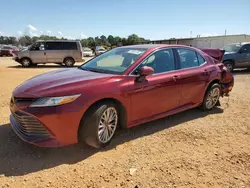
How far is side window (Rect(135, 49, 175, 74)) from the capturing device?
4.16m

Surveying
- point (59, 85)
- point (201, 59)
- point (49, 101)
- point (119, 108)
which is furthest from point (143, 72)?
point (201, 59)

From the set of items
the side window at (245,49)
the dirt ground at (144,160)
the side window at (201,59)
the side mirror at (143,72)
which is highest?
the side window at (245,49)

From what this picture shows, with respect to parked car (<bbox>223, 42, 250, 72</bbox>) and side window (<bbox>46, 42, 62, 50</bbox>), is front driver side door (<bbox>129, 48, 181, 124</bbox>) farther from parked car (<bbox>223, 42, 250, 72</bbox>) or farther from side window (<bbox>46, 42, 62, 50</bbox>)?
side window (<bbox>46, 42, 62, 50</bbox>)

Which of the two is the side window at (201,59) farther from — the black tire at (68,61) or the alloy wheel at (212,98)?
the black tire at (68,61)

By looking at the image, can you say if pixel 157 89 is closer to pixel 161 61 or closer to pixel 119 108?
pixel 161 61

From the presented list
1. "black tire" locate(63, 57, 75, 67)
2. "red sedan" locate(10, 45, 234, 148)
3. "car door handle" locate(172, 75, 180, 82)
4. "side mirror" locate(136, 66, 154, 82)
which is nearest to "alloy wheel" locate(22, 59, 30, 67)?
"black tire" locate(63, 57, 75, 67)

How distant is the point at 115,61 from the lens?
14.5 feet

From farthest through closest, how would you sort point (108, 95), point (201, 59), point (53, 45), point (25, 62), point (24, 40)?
1. point (24, 40)
2. point (53, 45)
3. point (25, 62)
4. point (201, 59)
5. point (108, 95)

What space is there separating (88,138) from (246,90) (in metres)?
6.83

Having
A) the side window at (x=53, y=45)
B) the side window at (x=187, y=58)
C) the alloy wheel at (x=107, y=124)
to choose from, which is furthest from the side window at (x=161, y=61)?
the side window at (x=53, y=45)

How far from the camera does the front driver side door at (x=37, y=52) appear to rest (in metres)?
17.3

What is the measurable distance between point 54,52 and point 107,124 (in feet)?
49.9

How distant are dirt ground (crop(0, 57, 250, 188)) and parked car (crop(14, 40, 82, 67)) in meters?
13.6

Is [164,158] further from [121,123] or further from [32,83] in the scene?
[32,83]
